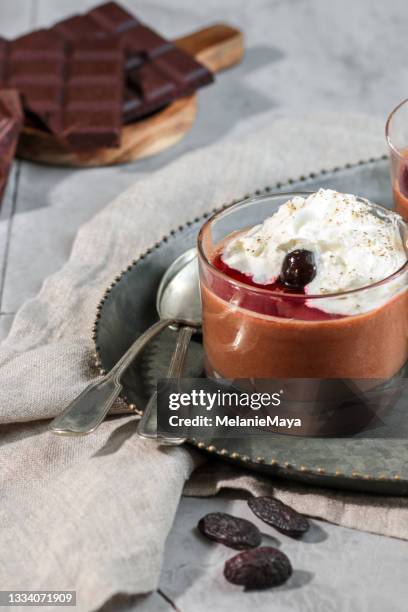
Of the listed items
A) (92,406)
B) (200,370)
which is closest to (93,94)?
(200,370)

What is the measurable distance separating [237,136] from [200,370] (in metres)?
1.15

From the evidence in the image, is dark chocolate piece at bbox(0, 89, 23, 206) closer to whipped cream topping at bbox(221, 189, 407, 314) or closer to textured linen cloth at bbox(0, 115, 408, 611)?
textured linen cloth at bbox(0, 115, 408, 611)

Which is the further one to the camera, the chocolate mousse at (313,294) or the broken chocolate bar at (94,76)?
the broken chocolate bar at (94,76)

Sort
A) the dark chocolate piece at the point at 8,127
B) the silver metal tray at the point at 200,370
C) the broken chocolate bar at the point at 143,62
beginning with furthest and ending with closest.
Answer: the broken chocolate bar at the point at 143,62 < the dark chocolate piece at the point at 8,127 < the silver metal tray at the point at 200,370

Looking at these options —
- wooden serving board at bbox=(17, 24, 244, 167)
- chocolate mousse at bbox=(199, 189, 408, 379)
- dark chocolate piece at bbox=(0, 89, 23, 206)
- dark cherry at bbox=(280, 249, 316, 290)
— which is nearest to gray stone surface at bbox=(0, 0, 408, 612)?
wooden serving board at bbox=(17, 24, 244, 167)

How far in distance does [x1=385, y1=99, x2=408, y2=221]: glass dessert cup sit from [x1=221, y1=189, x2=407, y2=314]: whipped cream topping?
0.25 metres

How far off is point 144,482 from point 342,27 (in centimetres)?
217

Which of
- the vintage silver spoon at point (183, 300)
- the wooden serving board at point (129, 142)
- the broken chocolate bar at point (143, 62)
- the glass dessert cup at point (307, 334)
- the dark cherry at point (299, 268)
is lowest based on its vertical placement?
the wooden serving board at point (129, 142)

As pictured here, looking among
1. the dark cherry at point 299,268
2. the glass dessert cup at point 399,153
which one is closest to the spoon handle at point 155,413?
the dark cherry at point 299,268

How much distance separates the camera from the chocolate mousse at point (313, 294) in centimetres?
147

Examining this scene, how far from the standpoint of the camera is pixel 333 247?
1.52 metres

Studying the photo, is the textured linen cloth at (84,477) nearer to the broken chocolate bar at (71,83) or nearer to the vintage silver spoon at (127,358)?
the vintage silver spoon at (127,358)

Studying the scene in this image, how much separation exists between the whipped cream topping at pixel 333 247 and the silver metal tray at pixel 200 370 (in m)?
0.22

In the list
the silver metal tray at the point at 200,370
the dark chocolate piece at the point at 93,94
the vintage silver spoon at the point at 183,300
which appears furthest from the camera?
the dark chocolate piece at the point at 93,94
